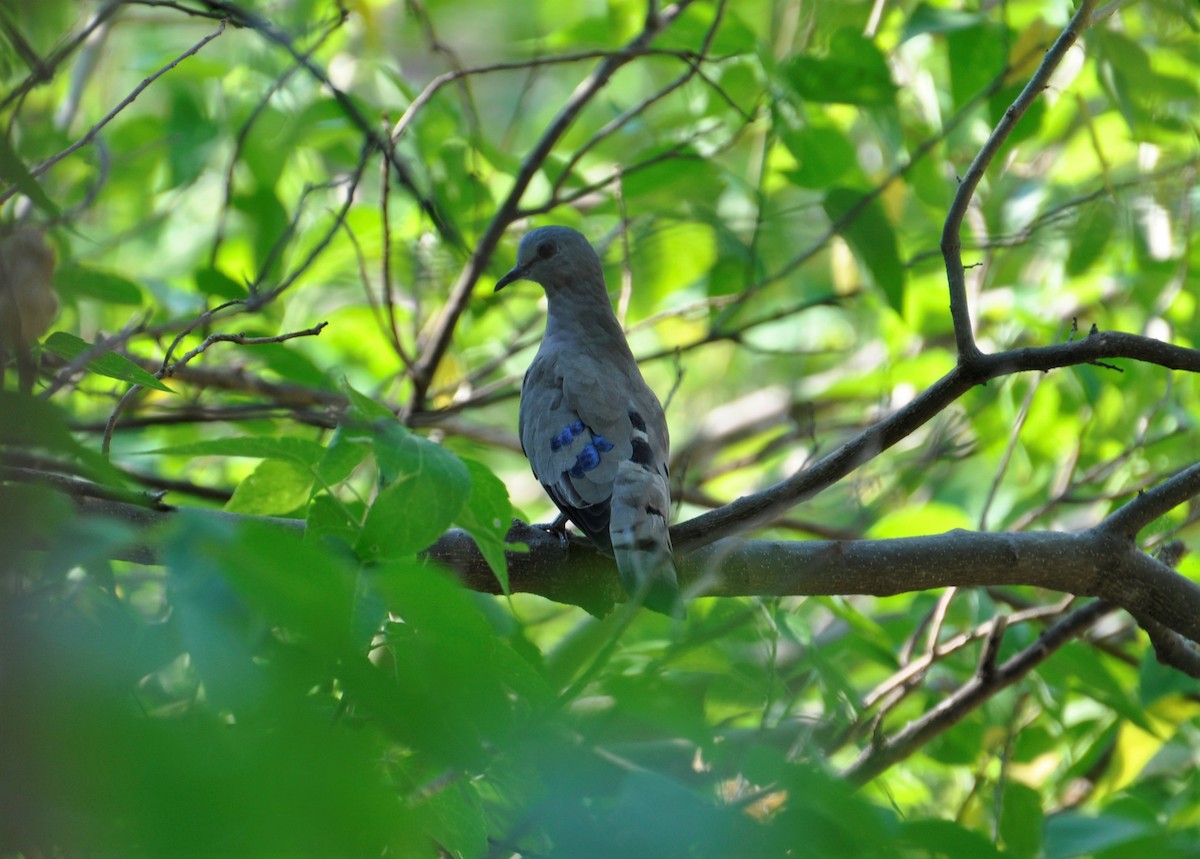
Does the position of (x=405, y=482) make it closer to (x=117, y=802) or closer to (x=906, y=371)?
(x=117, y=802)

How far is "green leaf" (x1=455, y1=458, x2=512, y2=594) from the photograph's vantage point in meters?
1.49

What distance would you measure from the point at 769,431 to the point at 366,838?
→ 5.50 metres

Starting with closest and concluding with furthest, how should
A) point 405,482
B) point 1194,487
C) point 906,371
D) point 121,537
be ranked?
point 121,537 < point 405,482 < point 1194,487 < point 906,371

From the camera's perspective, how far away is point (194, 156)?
153 inches

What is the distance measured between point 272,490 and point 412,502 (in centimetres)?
72

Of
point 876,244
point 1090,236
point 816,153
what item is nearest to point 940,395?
point 876,244

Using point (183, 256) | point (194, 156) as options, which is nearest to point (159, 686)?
point (194, 156)

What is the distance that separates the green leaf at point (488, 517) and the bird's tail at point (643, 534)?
0.61 m

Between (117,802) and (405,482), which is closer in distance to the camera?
(117,802)

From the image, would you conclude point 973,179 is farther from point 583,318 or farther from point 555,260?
point 555,260

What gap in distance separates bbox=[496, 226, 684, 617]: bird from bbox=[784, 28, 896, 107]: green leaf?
1.14m

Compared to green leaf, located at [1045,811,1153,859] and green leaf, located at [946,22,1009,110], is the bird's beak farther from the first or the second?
green leaf, located at [1045,811,1153,859]

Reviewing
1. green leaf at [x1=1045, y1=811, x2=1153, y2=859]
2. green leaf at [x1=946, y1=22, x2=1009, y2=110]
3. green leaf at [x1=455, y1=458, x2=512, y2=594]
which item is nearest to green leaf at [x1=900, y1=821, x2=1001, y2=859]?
green leaf at [x1=1045, y1=811, x2=1153, y2=859]

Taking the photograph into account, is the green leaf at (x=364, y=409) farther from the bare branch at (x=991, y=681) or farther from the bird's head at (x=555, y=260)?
the bird's head at (x=555, y=260)
